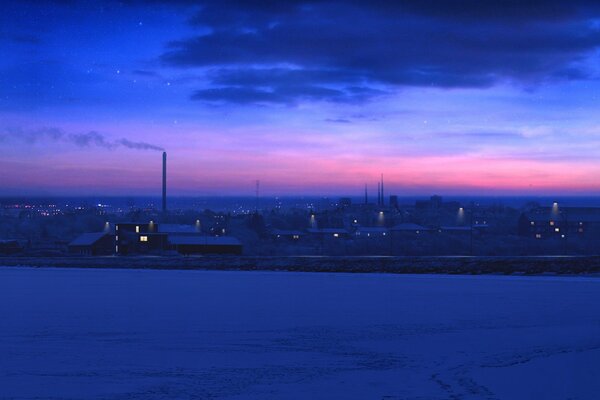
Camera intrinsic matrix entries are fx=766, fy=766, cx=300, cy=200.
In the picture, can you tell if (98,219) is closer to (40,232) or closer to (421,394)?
(40,232)

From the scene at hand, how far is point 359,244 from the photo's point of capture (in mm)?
74750

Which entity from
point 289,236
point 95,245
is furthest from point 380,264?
point 289,236

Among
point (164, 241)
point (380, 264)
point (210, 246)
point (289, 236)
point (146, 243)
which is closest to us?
point (380, 264)

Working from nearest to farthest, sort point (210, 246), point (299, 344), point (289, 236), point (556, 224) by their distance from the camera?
point (299, 344) < point (210, 246) < point (289, 236) < point (556, 224)

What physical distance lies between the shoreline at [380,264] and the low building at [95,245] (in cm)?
2155

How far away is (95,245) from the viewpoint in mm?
72188

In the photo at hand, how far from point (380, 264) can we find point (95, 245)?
37.2 metres

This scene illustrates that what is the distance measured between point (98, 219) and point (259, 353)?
120 meters

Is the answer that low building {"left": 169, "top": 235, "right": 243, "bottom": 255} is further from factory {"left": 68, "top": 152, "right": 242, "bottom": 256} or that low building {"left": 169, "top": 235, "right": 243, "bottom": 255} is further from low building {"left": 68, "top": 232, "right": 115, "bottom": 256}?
low building {"left": 68, "top": 232, "right": 115, "bottom": 256}

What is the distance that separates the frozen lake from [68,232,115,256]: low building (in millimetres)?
46032

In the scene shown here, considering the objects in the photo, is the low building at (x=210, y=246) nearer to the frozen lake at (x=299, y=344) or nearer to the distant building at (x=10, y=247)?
the distant building at (x=10, y=247)

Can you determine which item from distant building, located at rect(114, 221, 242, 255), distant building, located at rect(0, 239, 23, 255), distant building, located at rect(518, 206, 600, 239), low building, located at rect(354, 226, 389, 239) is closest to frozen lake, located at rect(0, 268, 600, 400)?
distant building, located at rect(114, 221, 242, 255)

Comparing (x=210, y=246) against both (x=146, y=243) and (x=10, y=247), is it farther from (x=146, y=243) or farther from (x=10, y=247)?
(x=10, y=247)

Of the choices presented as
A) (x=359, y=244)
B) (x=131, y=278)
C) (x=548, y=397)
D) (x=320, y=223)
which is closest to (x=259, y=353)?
(x=548, y=397)
